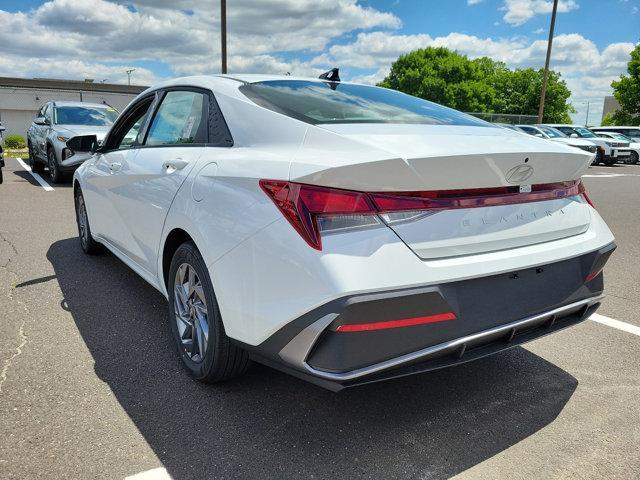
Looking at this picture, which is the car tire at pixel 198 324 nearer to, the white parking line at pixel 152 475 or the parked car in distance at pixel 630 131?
the white parking line at pixel 152 475

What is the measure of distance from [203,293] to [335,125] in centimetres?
103

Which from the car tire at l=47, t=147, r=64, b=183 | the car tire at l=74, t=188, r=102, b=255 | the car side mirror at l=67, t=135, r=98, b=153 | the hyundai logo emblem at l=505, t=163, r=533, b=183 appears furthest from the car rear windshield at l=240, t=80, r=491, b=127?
the car tire at l=47, t=147, r=64, b=183

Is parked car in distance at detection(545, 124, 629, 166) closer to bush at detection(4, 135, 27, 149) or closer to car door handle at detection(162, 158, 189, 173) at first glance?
car door handle at detection(162, 158, 189, 173)

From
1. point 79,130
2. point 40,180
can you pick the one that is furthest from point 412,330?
point 40,180

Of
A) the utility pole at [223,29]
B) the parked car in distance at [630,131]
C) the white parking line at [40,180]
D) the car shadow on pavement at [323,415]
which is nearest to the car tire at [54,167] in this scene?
the white parking line at [40,180]

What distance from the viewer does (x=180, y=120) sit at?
10.5 feet

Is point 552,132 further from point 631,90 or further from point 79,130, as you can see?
point 631,90

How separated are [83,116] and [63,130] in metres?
1.03

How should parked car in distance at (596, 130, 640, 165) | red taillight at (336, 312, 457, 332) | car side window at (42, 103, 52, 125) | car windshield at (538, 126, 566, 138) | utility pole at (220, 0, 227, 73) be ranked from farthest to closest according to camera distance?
parked car in distance at (596, 130, 640, 165)
car windshield at (538, 126, 566, 138)
utility pole at (220, 0, 227, 73)
car side window at (42, 103, 52, 125)
red taillight at (336, 312, 457, 332)

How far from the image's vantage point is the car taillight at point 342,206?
1.95 metres

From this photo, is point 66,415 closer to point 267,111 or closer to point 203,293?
point 203,293

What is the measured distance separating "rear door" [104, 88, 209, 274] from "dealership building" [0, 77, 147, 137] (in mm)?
41087

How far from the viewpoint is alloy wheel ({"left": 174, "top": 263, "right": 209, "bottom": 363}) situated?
2.72 metres

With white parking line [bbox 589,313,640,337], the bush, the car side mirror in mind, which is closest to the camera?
white parking line [bbox 589,313,640,337]
